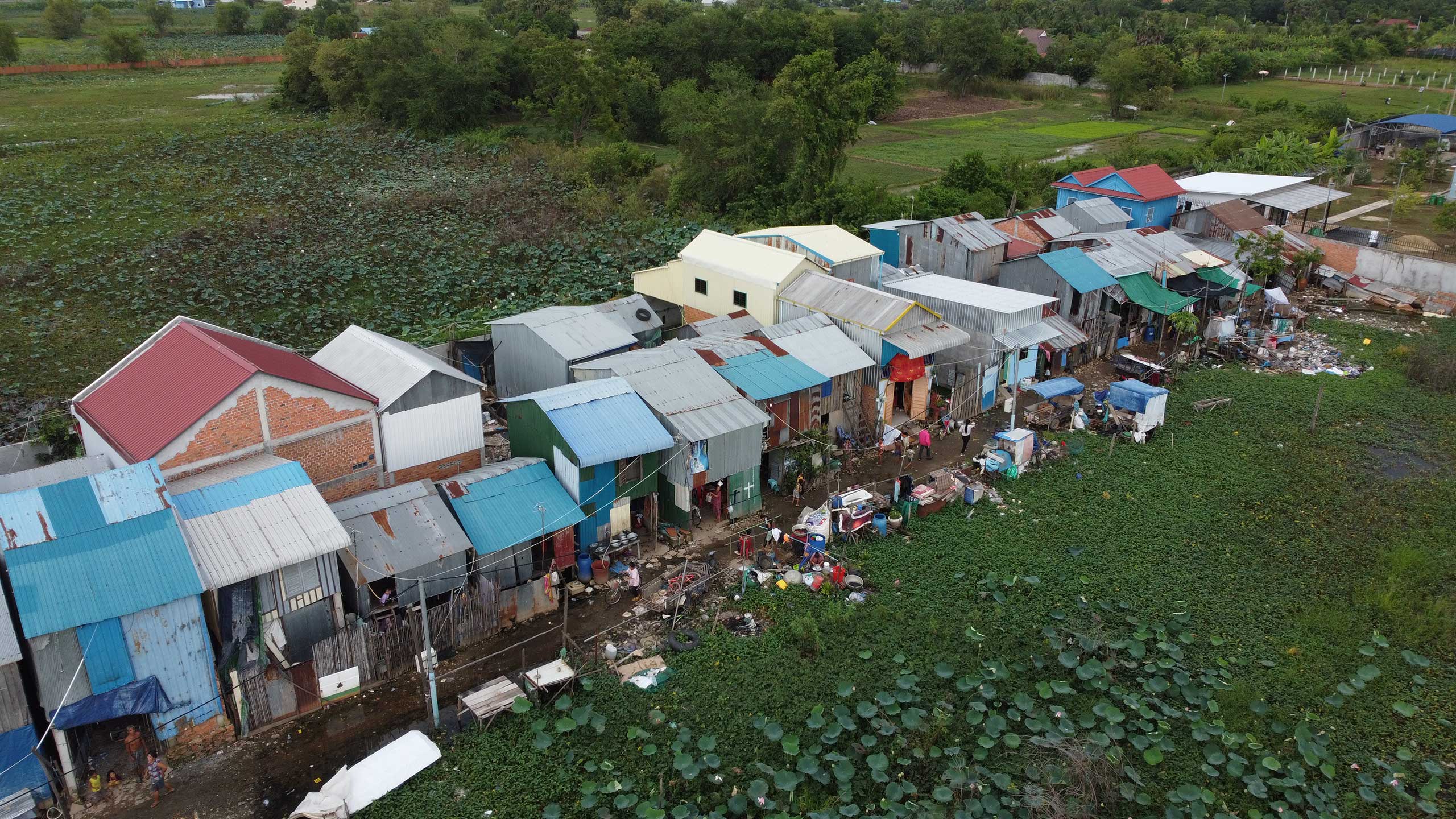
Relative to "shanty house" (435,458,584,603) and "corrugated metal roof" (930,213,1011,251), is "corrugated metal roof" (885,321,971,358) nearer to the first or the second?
"corrugated metal roof" (930,213,1011,251)

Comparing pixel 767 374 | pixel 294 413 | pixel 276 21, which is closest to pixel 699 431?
pixel 767 374

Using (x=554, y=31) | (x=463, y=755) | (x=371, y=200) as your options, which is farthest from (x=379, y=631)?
(x=554, y=31)

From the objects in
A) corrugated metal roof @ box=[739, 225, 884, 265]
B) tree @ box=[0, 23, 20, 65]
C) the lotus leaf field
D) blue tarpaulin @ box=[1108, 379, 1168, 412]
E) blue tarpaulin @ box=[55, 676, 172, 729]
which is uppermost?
tree @ box=[0, 23, 20, 65]

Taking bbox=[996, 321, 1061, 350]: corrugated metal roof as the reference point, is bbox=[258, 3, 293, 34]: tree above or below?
above

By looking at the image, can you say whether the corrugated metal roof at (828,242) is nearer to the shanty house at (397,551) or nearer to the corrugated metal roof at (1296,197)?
the shanty house at (397,551)

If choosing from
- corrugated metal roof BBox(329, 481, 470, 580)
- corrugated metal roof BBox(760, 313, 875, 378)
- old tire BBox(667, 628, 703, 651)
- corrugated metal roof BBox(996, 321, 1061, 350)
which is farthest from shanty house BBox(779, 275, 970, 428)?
corrugated metal roof BBox(329, 481, 470, 580)

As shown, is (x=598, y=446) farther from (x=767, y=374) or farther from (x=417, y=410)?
(x=767, y=374)
